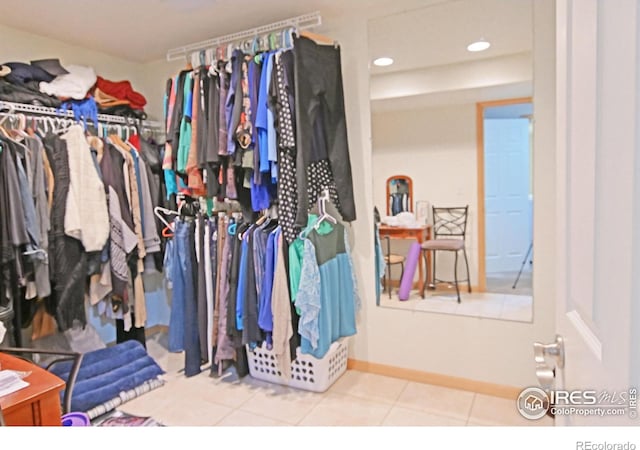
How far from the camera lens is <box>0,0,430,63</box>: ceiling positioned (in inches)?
94.0

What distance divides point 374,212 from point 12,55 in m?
2.53

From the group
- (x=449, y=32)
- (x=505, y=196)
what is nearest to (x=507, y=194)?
(x=505, y=196)

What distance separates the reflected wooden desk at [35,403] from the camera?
119 centimetres

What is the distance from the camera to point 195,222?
260cm

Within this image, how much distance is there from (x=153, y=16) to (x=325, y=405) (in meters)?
2.49

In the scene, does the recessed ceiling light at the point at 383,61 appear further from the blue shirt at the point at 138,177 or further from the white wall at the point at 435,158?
the blue shirt at the point at 138,177

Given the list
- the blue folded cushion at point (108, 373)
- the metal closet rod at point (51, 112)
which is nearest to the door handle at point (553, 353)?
the blue folded cushion at point (108, 373)

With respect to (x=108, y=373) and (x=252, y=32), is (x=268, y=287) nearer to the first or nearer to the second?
(x=108, y=373)

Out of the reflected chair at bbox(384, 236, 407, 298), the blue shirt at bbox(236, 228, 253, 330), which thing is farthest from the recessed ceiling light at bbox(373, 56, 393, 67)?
the blue shirt at bbox(236, 228, 253, 330)

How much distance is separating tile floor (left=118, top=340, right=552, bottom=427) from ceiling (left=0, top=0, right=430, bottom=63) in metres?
2.24

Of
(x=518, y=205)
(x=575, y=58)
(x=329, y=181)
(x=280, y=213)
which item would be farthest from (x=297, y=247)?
(x=575, y=58)

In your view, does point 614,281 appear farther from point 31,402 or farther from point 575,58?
point 31,402

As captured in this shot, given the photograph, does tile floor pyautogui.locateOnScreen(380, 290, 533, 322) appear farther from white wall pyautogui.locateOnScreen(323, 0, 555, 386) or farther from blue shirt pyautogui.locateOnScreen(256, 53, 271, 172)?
blue shirt pyautogui.locateOnScreen(256, 53, 271, 172)

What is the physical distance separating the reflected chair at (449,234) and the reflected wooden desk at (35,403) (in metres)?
1.98
